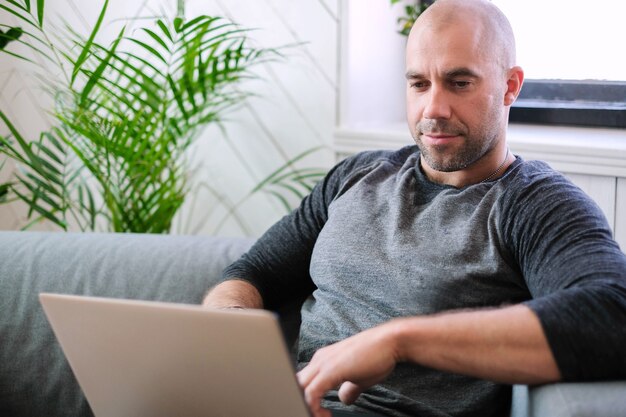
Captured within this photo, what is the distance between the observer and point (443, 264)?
1384 millimetres

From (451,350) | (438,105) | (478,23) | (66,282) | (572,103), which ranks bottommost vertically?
(66,282)

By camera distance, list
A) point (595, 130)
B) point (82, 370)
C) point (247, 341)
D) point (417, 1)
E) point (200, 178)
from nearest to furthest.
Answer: point (247, 341) → point (82, 370) → point (595, 130) → point (417, 1) → point (200, 178)

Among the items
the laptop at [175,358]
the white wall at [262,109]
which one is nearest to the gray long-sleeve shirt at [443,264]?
the laptop at [175,358]

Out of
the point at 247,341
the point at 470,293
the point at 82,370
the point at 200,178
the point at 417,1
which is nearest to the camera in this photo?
the point at 247,341

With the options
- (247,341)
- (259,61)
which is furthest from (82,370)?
(259,61)

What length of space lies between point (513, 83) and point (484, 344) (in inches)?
21.7

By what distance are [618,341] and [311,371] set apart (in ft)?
1.31

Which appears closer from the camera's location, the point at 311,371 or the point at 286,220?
the point at 311,371

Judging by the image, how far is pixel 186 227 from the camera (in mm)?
2473

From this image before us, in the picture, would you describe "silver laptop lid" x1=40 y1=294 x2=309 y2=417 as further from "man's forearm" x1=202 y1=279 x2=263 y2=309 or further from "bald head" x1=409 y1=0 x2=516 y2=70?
"bald head" x1=409 y1=0 x2=516 y2=70

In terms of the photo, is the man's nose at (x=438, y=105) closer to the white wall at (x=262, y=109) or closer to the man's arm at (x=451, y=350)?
the man's arm at (x=451, y=350)

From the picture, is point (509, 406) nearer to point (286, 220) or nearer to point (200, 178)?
point (286, 220)

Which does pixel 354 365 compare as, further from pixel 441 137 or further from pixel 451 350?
pixel 441 137

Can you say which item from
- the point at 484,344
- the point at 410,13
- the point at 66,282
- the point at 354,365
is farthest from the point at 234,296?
the point at 410,13
